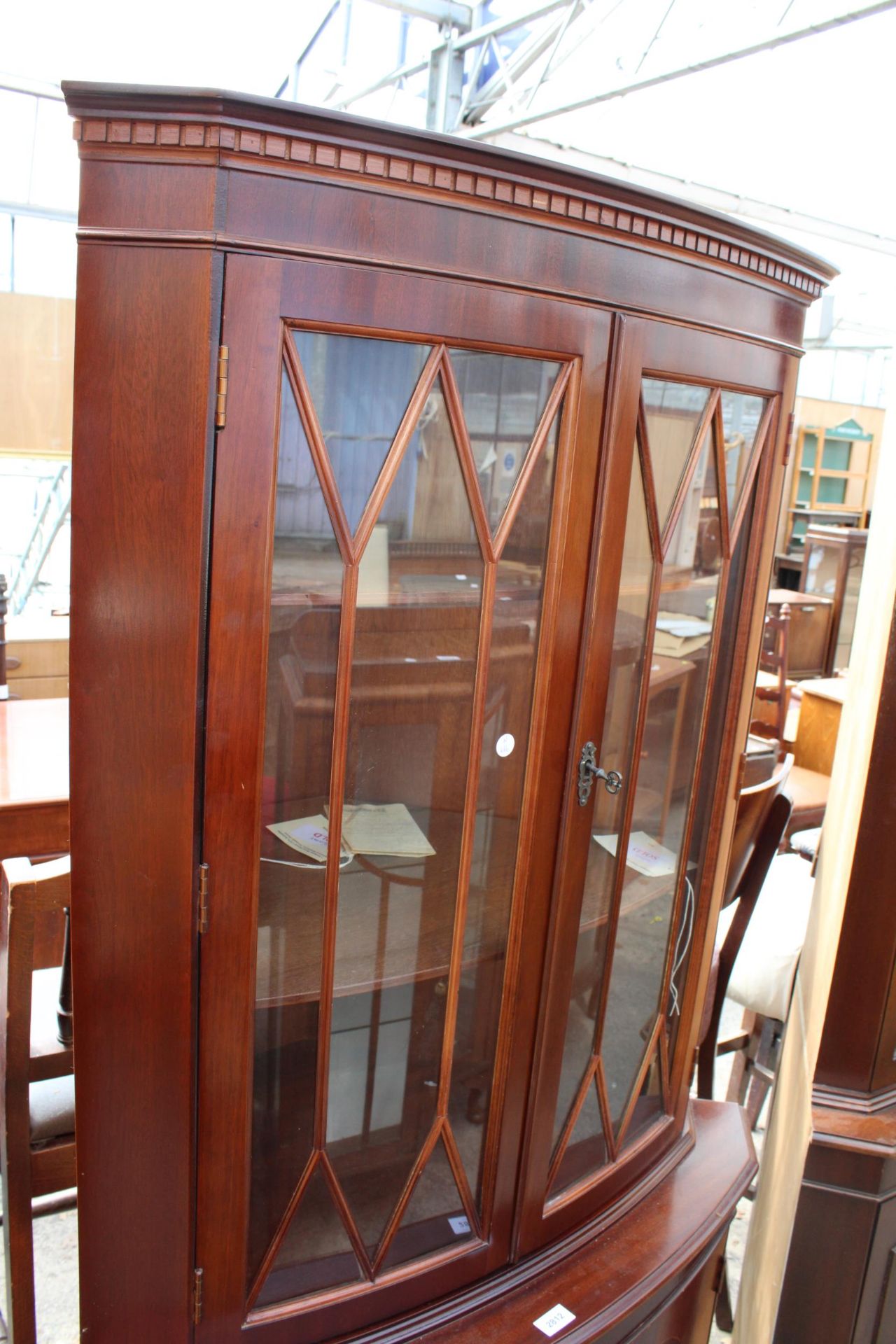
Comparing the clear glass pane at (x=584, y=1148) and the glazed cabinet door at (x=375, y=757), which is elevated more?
the glazed cabinet door at (x=375, y=757)

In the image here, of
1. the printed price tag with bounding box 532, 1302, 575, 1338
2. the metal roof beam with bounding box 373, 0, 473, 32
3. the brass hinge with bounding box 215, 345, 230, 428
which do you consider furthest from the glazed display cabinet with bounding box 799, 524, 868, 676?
the brass hinge with bounding box 215, 345, 230, 428

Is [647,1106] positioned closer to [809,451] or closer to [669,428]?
[669,428]

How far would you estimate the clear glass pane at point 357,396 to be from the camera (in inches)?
32.7

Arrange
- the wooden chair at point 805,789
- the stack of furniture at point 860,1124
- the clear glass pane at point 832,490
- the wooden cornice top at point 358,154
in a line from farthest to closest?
1. the clear glass pane at point 832,490
2. the wooden chair at point 805,789
3. the stack of furniture at point 860,1124
4. the wooden cornice top at point 358,154

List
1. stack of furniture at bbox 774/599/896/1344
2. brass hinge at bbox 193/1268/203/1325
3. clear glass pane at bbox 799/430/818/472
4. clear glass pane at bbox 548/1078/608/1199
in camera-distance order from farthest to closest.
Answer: clear glass pane at bbox 799/430/818/472, stack of furniture at bbox 774/599/896/1344, clear glass pane at bbox 548/1078/608/1199, brass hinge at bbox 193/1268/203/1325

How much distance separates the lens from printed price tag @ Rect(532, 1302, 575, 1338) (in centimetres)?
111

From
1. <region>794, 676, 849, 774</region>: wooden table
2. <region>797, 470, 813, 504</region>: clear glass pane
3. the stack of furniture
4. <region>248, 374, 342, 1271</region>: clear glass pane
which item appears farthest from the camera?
<region>797, 470, 813, 504</region>: clear glass pane

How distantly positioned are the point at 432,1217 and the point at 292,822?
19.8 inches

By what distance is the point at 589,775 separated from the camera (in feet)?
3.54

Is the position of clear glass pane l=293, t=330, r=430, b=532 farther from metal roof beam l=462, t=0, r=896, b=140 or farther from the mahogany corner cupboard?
metal roof beam l=462, t=0, r=896, b=140

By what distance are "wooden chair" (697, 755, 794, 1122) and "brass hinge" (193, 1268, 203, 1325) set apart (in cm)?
104

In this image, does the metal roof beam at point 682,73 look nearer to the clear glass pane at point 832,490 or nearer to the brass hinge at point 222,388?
the brass hinge at point 222,388

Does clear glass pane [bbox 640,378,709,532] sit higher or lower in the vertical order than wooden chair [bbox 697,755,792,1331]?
higher

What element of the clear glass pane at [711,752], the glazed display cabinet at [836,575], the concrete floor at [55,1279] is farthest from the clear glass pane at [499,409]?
the glazed display cabinet at [836,575]
